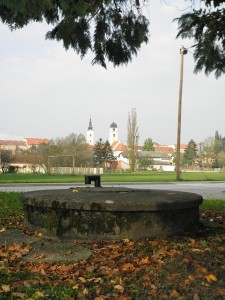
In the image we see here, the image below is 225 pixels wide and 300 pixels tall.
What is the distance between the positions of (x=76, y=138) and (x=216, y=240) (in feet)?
167

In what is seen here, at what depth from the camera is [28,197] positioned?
17.7 feet

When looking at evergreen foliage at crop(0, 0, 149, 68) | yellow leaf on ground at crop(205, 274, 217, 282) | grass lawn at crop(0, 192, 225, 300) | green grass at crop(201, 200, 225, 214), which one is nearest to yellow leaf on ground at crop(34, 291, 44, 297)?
grass lawn at crop(0, 192, 225, 300)

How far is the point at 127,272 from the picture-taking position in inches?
146

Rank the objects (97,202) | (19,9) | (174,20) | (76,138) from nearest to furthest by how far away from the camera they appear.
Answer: (19,9) < (97,202) < (174,20) < (76,138)

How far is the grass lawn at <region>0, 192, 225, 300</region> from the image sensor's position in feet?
10.5

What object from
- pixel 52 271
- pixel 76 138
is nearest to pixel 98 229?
pixel 52 271

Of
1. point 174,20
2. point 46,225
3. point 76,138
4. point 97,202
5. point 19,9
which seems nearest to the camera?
point 19,9

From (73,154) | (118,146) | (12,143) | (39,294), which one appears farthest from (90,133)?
(39,294)

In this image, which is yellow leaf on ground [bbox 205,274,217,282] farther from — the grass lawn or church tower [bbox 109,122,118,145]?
church tower [bbox 109,122,118,145]

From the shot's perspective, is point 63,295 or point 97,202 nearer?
point 63,295

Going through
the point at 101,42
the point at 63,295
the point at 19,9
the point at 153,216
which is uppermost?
the point at 101,42

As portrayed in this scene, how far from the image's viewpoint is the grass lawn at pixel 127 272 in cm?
320

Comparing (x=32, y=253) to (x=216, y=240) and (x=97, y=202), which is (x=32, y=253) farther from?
(x=216, y=240)

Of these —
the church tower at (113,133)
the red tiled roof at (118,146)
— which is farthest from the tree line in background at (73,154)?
the church tower at (113,133)
